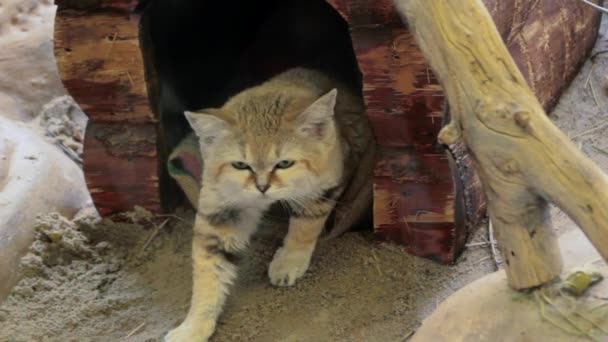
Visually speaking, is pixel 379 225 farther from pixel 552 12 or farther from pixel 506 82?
pixel 552 12

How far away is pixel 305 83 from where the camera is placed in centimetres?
238

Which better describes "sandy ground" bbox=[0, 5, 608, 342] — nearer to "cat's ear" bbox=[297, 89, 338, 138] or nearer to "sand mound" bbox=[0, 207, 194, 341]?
"sand mound" bbox=[0, 207, 194, 341]

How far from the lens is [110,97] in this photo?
2244 mm

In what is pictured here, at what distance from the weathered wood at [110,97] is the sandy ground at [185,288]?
5.5 inches

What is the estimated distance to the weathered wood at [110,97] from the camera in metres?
2.13

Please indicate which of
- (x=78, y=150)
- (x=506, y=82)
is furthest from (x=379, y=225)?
(x=78, y=150)

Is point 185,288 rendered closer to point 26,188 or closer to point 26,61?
point 26,188

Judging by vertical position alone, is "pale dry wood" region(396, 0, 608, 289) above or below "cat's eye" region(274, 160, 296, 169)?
A: above

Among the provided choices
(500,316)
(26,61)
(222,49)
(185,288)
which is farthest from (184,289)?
(26,61)

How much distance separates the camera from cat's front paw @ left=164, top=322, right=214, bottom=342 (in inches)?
79.7

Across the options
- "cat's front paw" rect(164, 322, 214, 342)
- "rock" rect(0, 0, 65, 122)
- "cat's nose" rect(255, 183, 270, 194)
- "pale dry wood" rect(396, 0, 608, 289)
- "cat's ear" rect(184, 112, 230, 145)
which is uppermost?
"pale dry wood" rect(396, 0, 608, 289)

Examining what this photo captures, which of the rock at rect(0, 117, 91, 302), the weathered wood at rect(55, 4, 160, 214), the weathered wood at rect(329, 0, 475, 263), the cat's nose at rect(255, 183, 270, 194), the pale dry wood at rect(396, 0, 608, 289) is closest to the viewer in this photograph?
the pale dry wood at rect(396, 0, 608, 289)

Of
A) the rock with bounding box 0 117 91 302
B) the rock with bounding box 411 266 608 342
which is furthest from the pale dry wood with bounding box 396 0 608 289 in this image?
the rock with bounding box 0 117 91 302

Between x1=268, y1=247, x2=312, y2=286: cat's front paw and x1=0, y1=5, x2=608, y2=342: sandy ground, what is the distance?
32 millimetres
